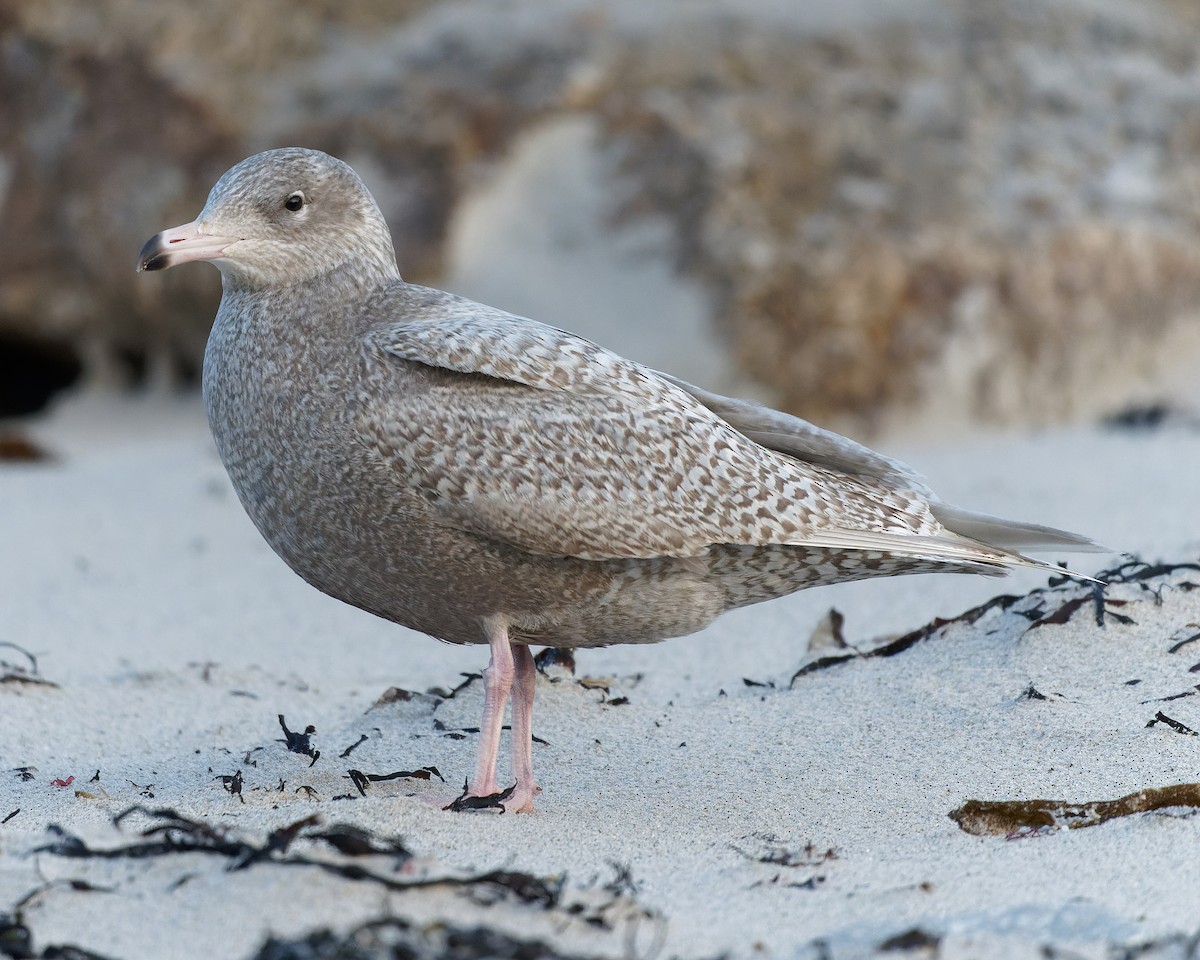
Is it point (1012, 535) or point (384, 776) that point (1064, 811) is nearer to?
point (1012, 535)

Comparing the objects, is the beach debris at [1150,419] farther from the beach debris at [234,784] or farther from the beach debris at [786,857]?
the beach debris at [234,784]

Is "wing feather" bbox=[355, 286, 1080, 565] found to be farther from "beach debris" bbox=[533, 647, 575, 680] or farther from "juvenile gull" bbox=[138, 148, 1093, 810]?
"beach debris" bbox=[533, 647, 575, 680]

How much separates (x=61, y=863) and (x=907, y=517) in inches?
102

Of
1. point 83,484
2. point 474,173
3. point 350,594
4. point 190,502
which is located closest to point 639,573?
point 350,594

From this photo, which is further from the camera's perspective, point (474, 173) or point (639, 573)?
point (474, 173)

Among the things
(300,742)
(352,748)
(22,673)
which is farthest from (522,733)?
(22,673)

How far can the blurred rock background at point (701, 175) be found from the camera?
981cm

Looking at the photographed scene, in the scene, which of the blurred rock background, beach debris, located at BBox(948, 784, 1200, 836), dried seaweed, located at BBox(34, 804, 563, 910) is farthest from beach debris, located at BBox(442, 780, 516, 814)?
the blurred rock background

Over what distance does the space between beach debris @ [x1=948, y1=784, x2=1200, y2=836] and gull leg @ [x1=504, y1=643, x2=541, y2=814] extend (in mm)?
1181

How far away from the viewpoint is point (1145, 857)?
3.66 m

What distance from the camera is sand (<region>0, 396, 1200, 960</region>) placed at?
10.9 feet

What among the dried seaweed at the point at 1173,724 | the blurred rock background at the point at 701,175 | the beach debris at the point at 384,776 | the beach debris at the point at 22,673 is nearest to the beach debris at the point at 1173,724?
the dried seaweed at the point at 1173,724

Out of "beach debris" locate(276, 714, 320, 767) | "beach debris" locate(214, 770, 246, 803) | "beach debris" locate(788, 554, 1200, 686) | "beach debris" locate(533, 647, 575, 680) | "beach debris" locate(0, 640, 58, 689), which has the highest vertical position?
"beach debris" locate(788, 554, 1200, 686)

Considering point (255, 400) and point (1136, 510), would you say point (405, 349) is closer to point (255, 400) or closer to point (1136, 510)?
point (255, 400)
